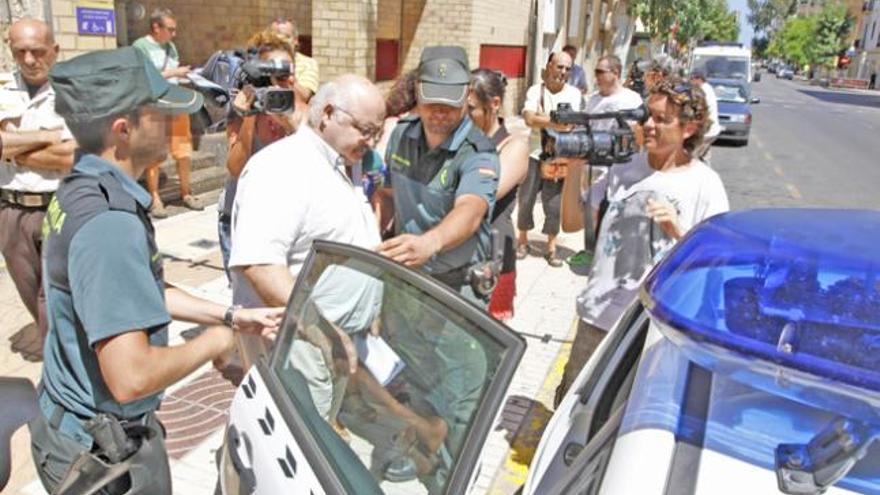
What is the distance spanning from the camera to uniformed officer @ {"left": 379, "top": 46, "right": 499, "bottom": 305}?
2689mm

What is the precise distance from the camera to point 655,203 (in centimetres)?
250

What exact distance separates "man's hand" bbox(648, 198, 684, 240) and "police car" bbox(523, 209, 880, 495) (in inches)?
28.3

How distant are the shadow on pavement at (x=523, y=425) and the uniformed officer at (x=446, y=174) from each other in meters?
0.97

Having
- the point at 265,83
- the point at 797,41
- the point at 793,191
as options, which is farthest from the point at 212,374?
the point at 797,41

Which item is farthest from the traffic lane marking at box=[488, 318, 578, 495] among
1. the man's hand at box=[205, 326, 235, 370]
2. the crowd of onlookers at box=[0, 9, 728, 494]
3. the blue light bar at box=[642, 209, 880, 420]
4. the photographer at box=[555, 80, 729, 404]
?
the blue light bar at box=[642, 209, 880, 420]

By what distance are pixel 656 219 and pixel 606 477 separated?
4.54 feet

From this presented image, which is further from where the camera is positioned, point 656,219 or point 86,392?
point 656,219

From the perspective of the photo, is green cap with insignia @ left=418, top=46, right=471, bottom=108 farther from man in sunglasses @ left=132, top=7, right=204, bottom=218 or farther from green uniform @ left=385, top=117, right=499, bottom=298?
man in sunglasses @ left=132, top=7, right=204, bottom=218

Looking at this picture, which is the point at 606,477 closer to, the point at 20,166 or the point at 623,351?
the point at 623,351

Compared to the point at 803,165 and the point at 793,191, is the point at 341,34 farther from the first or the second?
the point at 803,165

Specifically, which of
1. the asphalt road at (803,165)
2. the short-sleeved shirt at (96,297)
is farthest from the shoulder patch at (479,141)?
the asphalt road at (803,165)

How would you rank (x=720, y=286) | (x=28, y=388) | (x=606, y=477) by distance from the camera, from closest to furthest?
(x=606, y=477) → (x=720, y=286) → (x=28, y=388)

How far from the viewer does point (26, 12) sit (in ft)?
18.1

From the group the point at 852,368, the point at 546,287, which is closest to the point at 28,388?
the point at 852,368
